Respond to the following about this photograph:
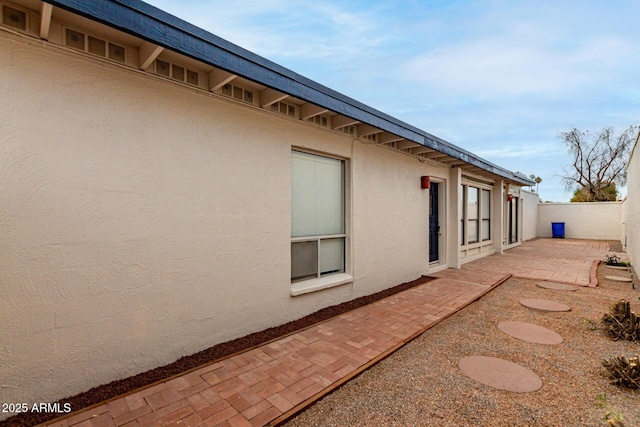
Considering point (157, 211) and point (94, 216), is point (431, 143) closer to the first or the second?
point (157, 211)

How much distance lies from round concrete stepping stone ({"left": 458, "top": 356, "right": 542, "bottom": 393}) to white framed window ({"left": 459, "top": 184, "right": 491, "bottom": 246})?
6.19 meters

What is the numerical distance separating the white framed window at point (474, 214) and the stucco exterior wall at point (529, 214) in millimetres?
6897

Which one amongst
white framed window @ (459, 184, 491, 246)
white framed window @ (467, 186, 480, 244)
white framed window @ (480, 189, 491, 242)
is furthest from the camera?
white framed window @ (480, 189, 491, 242)

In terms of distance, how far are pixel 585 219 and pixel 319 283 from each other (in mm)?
21798

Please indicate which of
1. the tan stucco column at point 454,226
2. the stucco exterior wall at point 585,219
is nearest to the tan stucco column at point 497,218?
the tan stucco column at point 454,226

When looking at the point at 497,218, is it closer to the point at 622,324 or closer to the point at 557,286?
the point at 557,286

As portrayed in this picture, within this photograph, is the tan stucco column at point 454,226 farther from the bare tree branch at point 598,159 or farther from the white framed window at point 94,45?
the bare tree branch at point 598,159

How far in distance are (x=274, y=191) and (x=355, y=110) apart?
1.74m

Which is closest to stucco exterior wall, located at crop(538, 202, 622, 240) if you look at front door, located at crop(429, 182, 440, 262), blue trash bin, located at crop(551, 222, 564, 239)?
blue trash bin, located at crop(551, 222, 564, 239)

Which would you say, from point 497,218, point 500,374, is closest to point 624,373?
point 500,374

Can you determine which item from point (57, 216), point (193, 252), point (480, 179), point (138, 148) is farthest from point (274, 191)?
point (480, 179)

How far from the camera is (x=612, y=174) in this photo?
1010 inches

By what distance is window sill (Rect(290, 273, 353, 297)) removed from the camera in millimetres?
4141

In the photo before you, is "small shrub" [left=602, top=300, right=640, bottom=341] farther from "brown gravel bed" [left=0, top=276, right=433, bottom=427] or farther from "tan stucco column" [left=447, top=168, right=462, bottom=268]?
"tan stucco column" [left=447, top=168, right=462, bottom=268]
